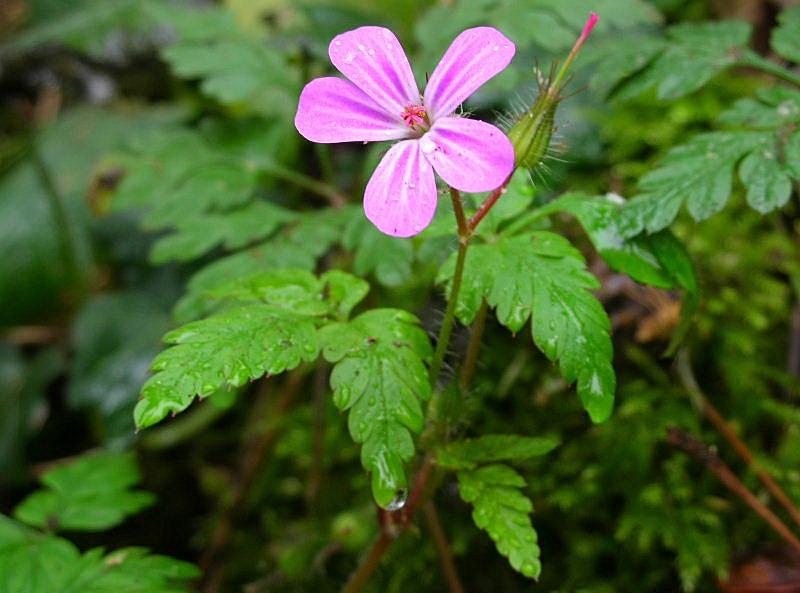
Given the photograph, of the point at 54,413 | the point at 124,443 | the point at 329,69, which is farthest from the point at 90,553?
the point at 329,69

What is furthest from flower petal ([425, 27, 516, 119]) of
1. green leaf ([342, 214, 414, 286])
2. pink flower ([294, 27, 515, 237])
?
green leaf ([342, 214, 414, 286])

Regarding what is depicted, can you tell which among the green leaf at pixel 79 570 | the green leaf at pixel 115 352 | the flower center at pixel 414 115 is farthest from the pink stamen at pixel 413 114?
the green leaf at pixel 115 352

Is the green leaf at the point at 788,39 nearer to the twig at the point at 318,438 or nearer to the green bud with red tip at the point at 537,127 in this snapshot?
the green bud with red tip at the point at 537,127

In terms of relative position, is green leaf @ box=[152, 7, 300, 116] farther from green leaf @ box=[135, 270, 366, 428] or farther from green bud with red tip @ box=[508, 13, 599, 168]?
green bud with red tip @ box=[508, 13, 599, 168]

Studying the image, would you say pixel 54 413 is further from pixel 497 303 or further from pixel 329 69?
pixel 497 303

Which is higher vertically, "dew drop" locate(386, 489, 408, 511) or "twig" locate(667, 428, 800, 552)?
"dew drop" locate(386, 489, 408, 511)

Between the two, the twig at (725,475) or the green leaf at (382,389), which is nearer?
the green leaf at (382,389)
